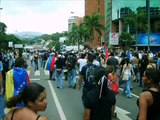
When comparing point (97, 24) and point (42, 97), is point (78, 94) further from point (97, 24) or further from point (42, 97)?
point (97, 24)

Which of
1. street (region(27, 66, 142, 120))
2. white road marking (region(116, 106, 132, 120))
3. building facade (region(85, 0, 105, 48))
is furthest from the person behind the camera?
building facade (region(85, 0, 105, 48))

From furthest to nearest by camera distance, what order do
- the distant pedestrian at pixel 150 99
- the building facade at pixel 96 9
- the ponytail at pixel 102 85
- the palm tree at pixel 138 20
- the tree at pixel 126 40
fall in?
the building facade at pixel 96 9, the tree at pixel 126 40, the palm tree at pixel 138 20, the ponytail at pixel 102 85, the distant pedestrian at pixel 150 99

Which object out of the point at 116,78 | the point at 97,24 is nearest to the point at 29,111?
the point at 116,78

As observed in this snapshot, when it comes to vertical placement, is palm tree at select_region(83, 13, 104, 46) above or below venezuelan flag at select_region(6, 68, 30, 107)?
above

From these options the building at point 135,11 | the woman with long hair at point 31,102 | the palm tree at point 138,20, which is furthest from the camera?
the building at point 135,11

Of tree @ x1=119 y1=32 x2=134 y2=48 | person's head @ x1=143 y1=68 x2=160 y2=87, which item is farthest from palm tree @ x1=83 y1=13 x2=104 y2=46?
person's head @ x1=143 y1=68 x2=160 y2=87

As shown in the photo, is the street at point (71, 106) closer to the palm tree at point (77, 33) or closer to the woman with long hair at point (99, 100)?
the woman with long hair at point (99, 100)

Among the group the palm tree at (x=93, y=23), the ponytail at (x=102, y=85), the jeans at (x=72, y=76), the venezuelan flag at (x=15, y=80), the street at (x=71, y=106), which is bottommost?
the street at (x=71, y=106)

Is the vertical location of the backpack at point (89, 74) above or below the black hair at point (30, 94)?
below

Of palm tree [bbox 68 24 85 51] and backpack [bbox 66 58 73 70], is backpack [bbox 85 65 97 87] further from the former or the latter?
palm tree [bbox 68 24 85 51]

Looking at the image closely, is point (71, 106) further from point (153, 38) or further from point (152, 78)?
point (153, 38)

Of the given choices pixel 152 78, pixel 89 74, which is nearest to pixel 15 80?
pixel 89 74

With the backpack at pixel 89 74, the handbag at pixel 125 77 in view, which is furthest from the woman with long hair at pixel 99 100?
the handbag at pixel 125 77

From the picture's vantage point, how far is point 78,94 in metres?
16.3
